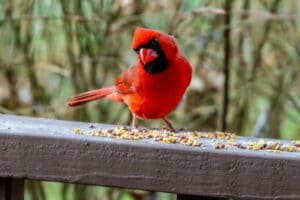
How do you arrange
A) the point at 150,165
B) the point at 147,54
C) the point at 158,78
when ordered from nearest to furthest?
the point at 150,165 → the point at 147,54 → the point at 158,78

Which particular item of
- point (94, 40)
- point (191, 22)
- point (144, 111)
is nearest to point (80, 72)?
point (94, 40)


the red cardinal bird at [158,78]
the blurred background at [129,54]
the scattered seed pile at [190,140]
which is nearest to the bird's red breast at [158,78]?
the red cardinal bird at [158,78]

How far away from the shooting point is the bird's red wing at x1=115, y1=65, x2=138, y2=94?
2.79 meters

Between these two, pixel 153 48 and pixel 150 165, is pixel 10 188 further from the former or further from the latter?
pixel 153 48

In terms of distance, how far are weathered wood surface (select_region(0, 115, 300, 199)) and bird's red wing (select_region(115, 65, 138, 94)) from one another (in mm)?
1036

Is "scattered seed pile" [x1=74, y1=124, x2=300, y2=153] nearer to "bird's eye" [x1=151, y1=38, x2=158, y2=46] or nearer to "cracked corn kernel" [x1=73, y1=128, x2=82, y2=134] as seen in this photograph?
"cracked corn kernel" [x1=73, y1=128, x2=82, y2=134]

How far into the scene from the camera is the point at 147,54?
2.57 m

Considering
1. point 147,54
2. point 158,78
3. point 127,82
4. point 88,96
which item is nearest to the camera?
point 147,54

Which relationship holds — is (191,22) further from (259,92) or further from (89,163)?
(89,163)

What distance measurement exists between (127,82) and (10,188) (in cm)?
113

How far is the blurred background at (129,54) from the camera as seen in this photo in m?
3.76

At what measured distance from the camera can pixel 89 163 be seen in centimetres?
169

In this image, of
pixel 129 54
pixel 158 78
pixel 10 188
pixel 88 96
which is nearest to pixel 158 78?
pixel 158 78

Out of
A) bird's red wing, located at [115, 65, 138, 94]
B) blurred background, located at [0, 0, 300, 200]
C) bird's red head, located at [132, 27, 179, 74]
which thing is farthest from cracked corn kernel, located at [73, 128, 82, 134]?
blurred background, located at [0, 0, 300, 200]
